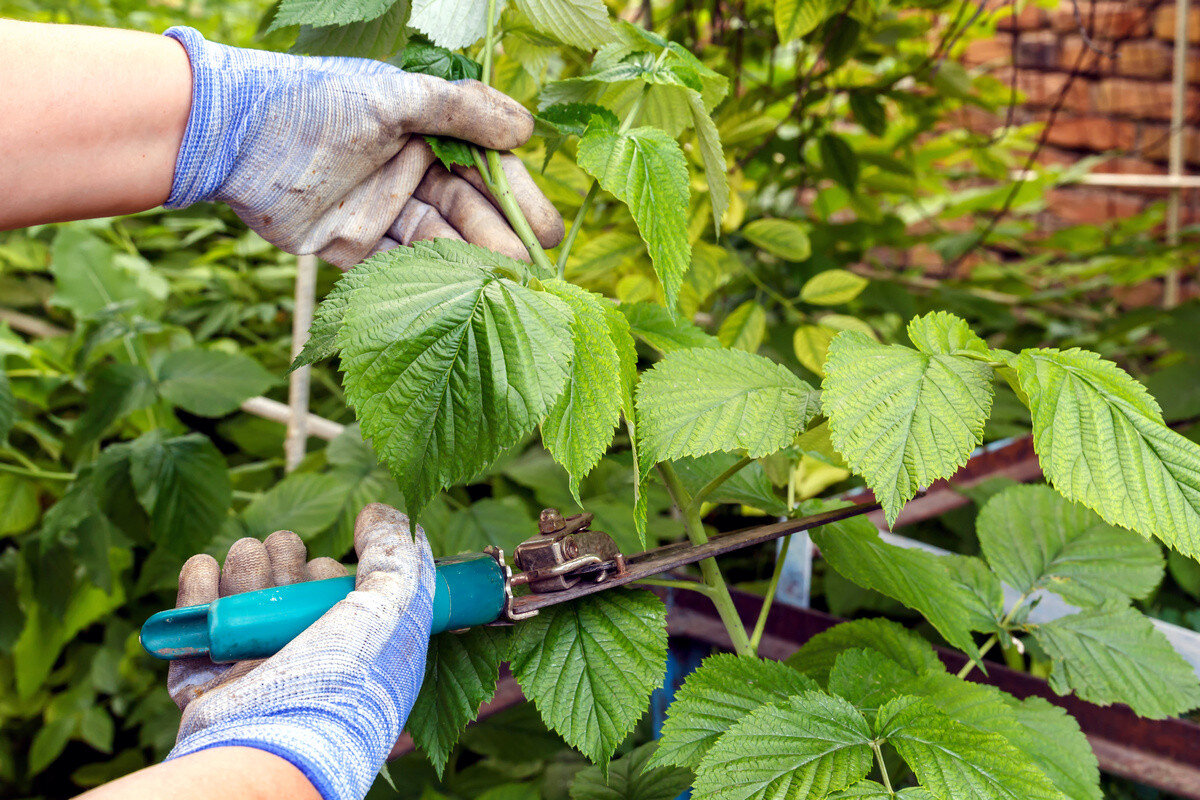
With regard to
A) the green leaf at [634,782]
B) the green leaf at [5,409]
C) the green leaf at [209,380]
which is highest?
the green leaf at [5,409]

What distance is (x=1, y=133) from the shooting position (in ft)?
2.25

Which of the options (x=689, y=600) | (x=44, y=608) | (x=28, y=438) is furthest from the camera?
(x=28, y=438)

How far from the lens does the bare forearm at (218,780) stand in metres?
0.45

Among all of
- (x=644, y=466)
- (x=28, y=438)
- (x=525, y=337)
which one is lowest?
(x=28, y=438)

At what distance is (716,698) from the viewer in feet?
2.24

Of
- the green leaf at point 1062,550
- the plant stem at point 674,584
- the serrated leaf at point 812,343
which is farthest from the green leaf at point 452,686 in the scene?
the serrated leaf at point 812,343

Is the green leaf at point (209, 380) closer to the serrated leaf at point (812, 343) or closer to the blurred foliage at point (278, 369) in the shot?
the blurred foliage at point (278, 369)

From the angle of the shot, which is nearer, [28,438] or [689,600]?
[689,600]

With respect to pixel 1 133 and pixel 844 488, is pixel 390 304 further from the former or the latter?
pixel 844 488

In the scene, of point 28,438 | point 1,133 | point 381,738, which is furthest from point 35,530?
point 381,738

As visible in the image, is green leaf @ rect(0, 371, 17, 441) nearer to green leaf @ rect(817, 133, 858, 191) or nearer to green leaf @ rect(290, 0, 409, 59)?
green leaf @ rect(290, 0, 409, 59)

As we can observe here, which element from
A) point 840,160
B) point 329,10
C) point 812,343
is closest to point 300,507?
point 329,10

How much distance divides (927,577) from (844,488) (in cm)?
113

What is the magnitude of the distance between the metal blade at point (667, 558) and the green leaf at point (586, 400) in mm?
113
